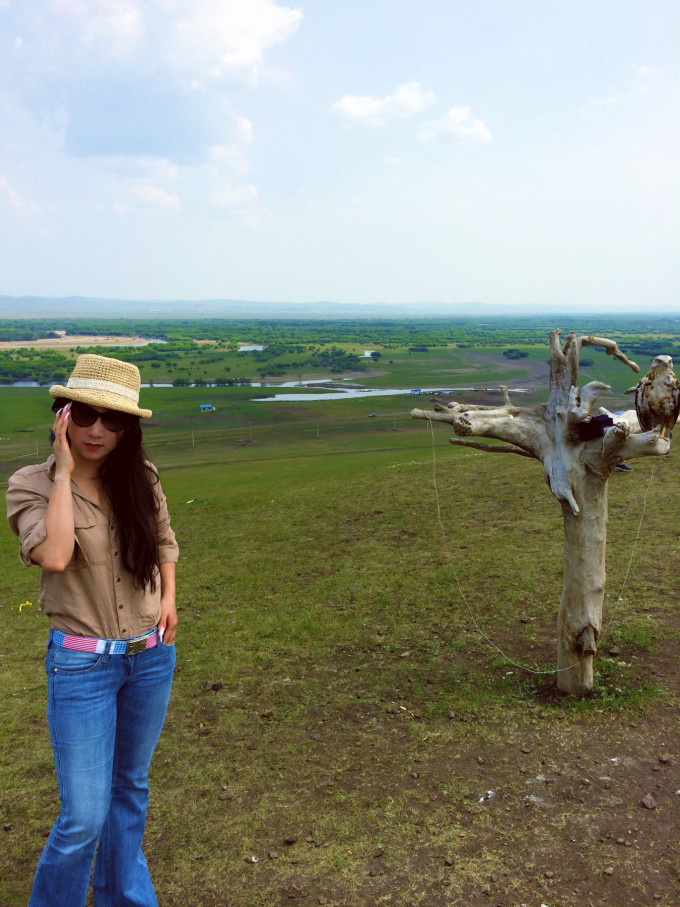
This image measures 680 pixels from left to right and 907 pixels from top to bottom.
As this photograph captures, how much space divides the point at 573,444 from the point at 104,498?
409 cm

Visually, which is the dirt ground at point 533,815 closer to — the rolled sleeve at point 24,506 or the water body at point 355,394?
the rolled sleeve at point 24,506

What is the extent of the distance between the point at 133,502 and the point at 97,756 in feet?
3.71

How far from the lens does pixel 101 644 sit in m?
3.14

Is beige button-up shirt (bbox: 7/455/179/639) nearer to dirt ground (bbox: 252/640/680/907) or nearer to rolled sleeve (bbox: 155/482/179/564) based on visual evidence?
rolled sleeve (bbox: 155/482/179/564)

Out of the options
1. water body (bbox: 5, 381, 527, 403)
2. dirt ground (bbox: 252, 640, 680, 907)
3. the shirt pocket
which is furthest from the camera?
water body (bbox: 5, 381, 527, 403)

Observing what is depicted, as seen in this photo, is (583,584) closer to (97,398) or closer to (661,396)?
(661,396)

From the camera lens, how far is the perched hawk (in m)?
5.64

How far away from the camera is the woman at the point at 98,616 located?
305 centimetres

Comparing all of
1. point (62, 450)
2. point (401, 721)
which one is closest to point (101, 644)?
point (62, 450)

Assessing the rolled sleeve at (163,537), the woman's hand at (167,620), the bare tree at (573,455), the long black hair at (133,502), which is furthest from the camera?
the bare tree at (573,455)

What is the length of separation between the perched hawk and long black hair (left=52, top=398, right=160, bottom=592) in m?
4.15

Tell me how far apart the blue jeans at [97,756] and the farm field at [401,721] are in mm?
1102

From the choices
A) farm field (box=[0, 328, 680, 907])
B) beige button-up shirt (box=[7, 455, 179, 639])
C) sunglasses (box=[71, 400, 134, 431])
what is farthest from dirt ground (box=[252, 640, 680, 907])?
sunglasses (box=[71, 400, 134, 431])

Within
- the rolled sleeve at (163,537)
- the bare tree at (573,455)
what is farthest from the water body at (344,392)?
the rolled sleeve at (163,537)
